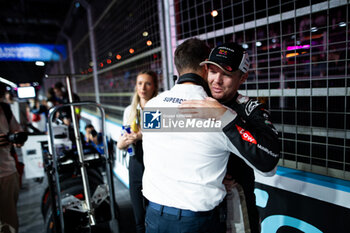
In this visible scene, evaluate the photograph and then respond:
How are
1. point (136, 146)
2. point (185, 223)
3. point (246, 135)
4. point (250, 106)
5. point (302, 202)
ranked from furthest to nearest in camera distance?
1. point (136, 146)
2. point (302, 202)
3. point (250, 106)
4. point (185, 223)
5. point (246, 135)

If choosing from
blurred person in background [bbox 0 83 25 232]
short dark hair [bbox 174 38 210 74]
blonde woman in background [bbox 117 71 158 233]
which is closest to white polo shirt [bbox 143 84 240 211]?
short dark hair [bbox 174 38 210 74]

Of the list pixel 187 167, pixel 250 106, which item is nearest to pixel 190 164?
pixel 187 167

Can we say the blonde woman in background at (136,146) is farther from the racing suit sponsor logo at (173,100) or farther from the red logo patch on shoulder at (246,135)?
the red logo patch on shoulder at (246,135)

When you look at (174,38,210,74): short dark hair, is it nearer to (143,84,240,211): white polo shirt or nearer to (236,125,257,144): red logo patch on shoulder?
(143,84,240,211): white polo shirt

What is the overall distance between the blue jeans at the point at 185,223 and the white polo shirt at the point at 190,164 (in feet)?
0.17

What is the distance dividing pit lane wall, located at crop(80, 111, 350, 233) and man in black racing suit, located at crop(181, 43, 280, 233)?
1.55ft

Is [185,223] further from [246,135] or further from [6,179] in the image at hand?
[6,179]

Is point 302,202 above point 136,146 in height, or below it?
below

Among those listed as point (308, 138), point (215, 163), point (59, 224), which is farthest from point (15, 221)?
point (308, 138)

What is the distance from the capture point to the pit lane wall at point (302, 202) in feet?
4.39

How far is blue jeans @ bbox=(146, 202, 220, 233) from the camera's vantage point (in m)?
1.03

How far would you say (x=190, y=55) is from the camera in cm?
112

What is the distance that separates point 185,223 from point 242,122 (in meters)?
0.55

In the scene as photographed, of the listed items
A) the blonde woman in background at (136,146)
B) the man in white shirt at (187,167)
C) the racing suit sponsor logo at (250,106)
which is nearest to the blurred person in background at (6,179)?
the blonde woman in background at (136,146)
